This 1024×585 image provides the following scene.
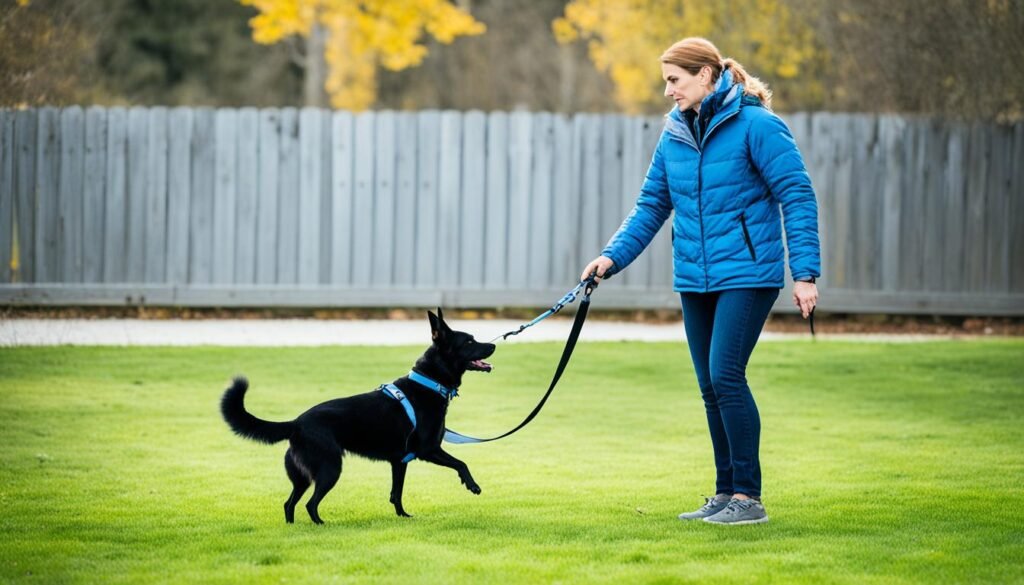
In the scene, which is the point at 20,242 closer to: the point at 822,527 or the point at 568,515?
the point at 568,515

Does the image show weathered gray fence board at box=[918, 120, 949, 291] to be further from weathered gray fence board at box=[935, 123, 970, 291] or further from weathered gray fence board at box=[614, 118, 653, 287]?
weathered gray fence board at box=[614, 118, 653, 287]

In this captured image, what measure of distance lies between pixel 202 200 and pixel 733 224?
903 centimetres

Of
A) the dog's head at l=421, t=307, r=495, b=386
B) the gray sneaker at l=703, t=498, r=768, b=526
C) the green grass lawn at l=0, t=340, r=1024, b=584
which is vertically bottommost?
the green grass lawn at l=0, t=340, r=1024, b=584

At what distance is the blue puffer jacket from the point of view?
17.1ft

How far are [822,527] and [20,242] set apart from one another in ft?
32.2

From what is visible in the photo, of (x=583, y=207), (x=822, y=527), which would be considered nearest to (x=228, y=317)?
(x=583, y=207)

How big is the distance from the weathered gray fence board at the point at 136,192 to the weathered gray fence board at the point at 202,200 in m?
0.46

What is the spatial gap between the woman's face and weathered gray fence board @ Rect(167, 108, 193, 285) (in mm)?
8864

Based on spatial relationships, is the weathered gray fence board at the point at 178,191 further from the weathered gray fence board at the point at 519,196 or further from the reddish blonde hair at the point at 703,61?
the reddish blonde hair at the point at 703,61

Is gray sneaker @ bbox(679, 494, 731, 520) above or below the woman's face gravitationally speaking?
below

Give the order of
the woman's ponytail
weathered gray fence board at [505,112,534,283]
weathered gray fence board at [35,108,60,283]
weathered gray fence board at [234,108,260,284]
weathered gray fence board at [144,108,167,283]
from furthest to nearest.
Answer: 1. weathered gray fence board at [505,112,534,283]
2. weathered gray fence board at [234,108,260,284]
3. weathered gray fence board at [144,108,167,283]
4. weathered gray fence board at [35,108,60,283]
5. the woman's ponytail

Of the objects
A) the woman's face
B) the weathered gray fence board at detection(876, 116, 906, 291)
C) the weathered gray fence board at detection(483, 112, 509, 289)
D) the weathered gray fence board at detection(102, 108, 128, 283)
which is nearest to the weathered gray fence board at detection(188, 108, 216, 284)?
the weathered gray fence board at detection(102, 108, 128, 283)

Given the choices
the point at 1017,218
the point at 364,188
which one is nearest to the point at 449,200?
the point at 364,188

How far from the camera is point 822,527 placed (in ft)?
17.9
